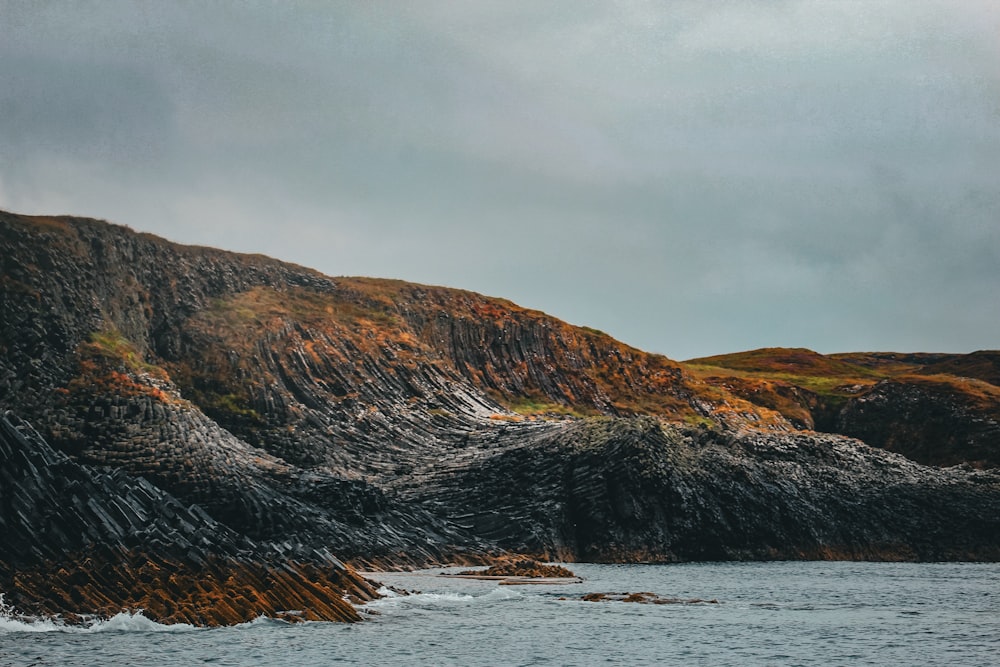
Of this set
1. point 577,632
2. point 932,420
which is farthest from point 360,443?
point 932,420

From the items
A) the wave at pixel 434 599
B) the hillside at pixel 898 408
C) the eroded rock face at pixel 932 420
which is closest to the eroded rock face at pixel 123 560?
the wave at pixel 434 599

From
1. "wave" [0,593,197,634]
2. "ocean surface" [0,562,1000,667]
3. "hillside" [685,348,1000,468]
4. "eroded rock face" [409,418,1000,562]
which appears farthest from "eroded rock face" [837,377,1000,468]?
"wave" [0,593,197,634]

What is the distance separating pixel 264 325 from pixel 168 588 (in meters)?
58.5

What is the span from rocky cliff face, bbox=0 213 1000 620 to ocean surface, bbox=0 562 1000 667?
15.2 m

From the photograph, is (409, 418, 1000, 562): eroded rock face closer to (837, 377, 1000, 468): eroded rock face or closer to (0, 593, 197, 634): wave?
(837, 377, 1000, 468): eroded rock face

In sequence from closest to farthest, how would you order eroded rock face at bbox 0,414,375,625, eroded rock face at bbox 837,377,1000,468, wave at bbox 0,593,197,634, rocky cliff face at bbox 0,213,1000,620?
1. wave at bbox 0,593,197,634
2. eroded rock face at bbox 0,414,375,625
3. rocky cliff face at bbox 0,213,1000,620
4. eroded rock face at bbox 837,377,1000,468

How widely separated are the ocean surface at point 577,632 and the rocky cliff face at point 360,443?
15.2 meters

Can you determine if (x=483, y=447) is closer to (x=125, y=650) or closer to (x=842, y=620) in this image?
(x=842, y=620)

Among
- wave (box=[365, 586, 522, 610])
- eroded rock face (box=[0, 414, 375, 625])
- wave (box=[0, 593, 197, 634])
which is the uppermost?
eroded rock face (box=[0, 414, 375, 625])

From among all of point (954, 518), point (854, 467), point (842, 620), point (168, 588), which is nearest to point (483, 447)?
point (854, 467)

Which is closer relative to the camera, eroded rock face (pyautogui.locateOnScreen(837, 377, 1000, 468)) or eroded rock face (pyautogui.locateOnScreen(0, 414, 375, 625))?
eroded rock face (pyautogui.locateOnScreen(0, 414, 375, 625))

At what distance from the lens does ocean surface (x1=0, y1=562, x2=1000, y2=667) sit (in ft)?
96.5

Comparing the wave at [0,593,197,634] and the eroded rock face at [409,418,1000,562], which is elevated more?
the eroded rock face at [409,418,1000,562]

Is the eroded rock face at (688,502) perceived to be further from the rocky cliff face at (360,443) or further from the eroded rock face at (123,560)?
the eroded rock face at (123,560)
